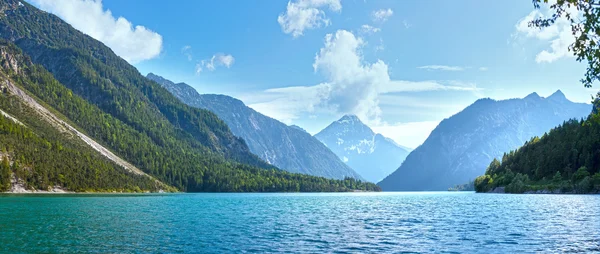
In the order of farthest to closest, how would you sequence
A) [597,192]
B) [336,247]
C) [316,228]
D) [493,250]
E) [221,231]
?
1. [597,192]
2. [316,228]
3. [221,231]
4. [336,247]
5. [493,250]

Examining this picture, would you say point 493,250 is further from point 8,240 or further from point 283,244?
point 8,240

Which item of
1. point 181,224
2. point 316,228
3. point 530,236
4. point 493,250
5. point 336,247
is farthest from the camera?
point 181,224

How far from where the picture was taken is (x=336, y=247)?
45.6 metres

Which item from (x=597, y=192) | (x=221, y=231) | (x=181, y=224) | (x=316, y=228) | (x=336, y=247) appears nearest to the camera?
(x=336, y=247)

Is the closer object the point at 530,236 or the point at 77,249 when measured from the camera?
the point at 77,249

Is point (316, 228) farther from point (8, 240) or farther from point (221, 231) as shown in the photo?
point (8, 240)

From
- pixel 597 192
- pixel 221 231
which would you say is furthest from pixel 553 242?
pixel 597 192

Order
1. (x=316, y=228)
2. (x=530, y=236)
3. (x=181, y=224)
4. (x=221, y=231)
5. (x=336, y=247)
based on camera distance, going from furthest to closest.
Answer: (x=181, y=224) → (x=316, y=228) → (x=221, y=231) → (x=530, y=236) → (x=336, y=247)

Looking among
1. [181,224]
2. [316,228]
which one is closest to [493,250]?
[316,228]

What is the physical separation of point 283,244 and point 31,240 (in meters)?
26.7

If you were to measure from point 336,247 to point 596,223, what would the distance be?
43.9 m

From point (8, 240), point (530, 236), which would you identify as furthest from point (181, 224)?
point (530, 236)

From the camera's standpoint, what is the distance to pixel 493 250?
139 feet

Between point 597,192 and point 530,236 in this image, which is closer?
point 530,236
